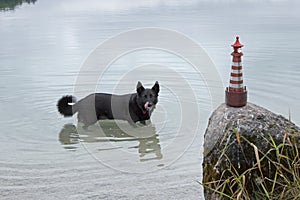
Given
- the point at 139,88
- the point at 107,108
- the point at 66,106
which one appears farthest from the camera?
the point at 66,106

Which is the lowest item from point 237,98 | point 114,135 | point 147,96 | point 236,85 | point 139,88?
point 114,135

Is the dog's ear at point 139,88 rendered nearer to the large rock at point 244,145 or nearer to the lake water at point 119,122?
the lake water at point 119,122

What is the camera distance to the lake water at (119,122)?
17.7 feet

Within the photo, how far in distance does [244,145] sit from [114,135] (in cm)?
348

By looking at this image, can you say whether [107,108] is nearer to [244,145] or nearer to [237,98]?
[237,98]

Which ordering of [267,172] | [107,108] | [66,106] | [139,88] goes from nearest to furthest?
[267,172] → [139,88] → [107,108] → [66,106]

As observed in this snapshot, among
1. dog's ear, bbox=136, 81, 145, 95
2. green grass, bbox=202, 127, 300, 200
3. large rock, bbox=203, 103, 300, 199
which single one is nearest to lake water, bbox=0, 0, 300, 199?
dog's ear, bbox=136, 81, 145, 95

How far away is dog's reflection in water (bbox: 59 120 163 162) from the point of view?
663 cm

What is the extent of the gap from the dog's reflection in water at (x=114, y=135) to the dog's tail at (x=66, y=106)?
24 cm

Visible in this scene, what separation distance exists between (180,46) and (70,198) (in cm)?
1022

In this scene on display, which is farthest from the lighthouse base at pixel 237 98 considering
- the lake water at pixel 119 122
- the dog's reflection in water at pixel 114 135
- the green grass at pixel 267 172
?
the dog's reflection in water at pixel 114 135

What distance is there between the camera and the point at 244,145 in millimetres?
3969

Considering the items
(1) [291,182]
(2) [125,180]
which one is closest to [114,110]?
(2) [125,180]

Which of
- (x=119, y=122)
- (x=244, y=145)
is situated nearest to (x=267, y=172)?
(x=244, y=145)
